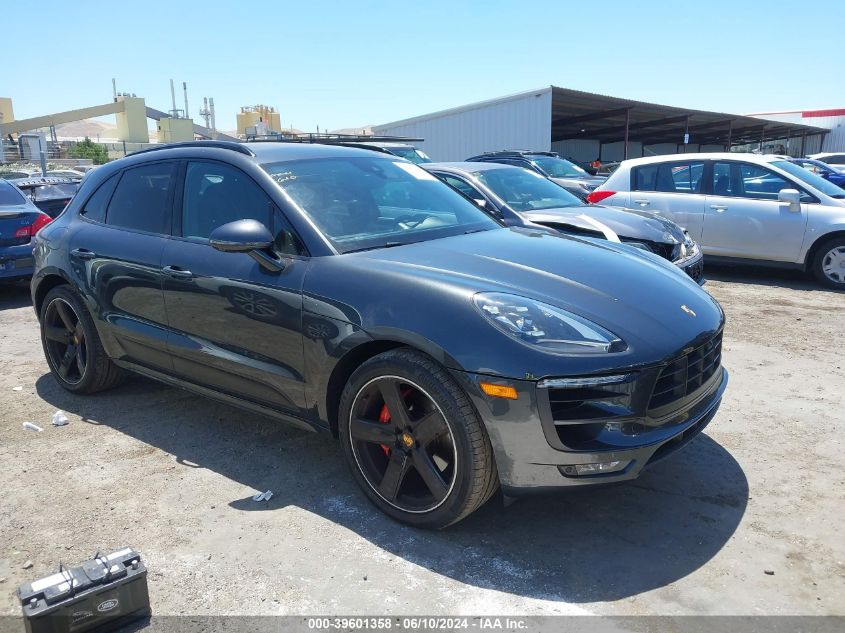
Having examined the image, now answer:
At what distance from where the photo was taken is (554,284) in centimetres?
305

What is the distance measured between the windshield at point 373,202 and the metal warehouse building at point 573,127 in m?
18.2

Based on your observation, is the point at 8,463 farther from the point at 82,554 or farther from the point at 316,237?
the point at 316,237

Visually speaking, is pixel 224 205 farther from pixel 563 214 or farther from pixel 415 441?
pixel 563 214

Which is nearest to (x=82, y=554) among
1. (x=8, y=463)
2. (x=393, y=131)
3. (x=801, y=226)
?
(x=8, y=463)

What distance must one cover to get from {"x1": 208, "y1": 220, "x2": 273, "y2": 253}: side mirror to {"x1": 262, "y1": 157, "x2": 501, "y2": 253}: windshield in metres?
0.29

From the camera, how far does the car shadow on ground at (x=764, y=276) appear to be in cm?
862

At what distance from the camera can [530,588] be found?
266 centimetres

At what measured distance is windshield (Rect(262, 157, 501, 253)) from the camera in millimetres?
3525

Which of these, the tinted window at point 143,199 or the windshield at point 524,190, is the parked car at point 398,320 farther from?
the windshield at point 524,190

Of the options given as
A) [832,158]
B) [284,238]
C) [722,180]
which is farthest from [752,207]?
[832,158]

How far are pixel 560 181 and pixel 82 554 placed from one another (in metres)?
Answer: 10.9

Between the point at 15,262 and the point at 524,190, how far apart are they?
241 inches

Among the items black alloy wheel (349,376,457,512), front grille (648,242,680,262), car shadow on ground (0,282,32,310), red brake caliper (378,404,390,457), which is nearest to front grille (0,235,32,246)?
car shadow on ground (0,282,32,310)

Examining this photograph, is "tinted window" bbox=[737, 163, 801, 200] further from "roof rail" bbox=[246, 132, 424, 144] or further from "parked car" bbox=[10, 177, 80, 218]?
"parked car" bbox=[10, 177, 80, 218]
